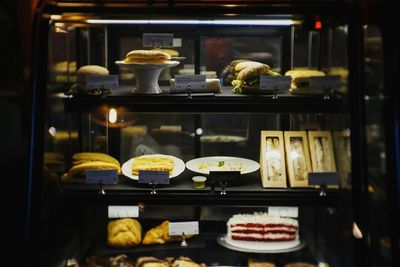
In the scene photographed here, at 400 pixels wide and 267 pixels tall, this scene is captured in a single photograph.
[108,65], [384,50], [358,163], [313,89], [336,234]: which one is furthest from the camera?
[108,65]

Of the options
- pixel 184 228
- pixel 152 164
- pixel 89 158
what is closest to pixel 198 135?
pixel 152 164

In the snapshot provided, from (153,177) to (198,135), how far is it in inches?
19.8

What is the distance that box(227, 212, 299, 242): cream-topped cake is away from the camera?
2.54m

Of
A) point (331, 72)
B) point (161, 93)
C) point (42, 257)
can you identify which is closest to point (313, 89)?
point (331, 72)

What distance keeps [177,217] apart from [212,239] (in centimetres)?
23

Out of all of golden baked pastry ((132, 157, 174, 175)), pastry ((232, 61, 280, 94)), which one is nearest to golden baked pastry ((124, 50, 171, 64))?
pastry ((232, 61, 280, 94))

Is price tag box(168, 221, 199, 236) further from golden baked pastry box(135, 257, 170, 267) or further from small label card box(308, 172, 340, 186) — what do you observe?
small label card box(308, 172, 340, 186)

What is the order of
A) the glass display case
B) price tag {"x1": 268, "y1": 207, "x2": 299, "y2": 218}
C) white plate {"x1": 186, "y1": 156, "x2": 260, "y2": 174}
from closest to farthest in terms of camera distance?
the glass display case → white plate {"x1": 186, "y1": 156, "x2": 260, "y2": 174} → price tag {"x1": 268, "y1": 207, "x2": 299, "y2": 218}

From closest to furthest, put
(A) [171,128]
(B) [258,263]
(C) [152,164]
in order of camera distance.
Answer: (C) [152,164]
(B) [258,263]
(A) [171,128]

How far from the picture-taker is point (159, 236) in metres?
2.55

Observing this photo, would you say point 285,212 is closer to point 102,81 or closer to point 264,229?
point 264,229

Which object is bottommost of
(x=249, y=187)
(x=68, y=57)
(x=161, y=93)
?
(x=249, y=187)

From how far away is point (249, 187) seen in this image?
228cm

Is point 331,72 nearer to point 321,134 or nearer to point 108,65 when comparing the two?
point 321,134
